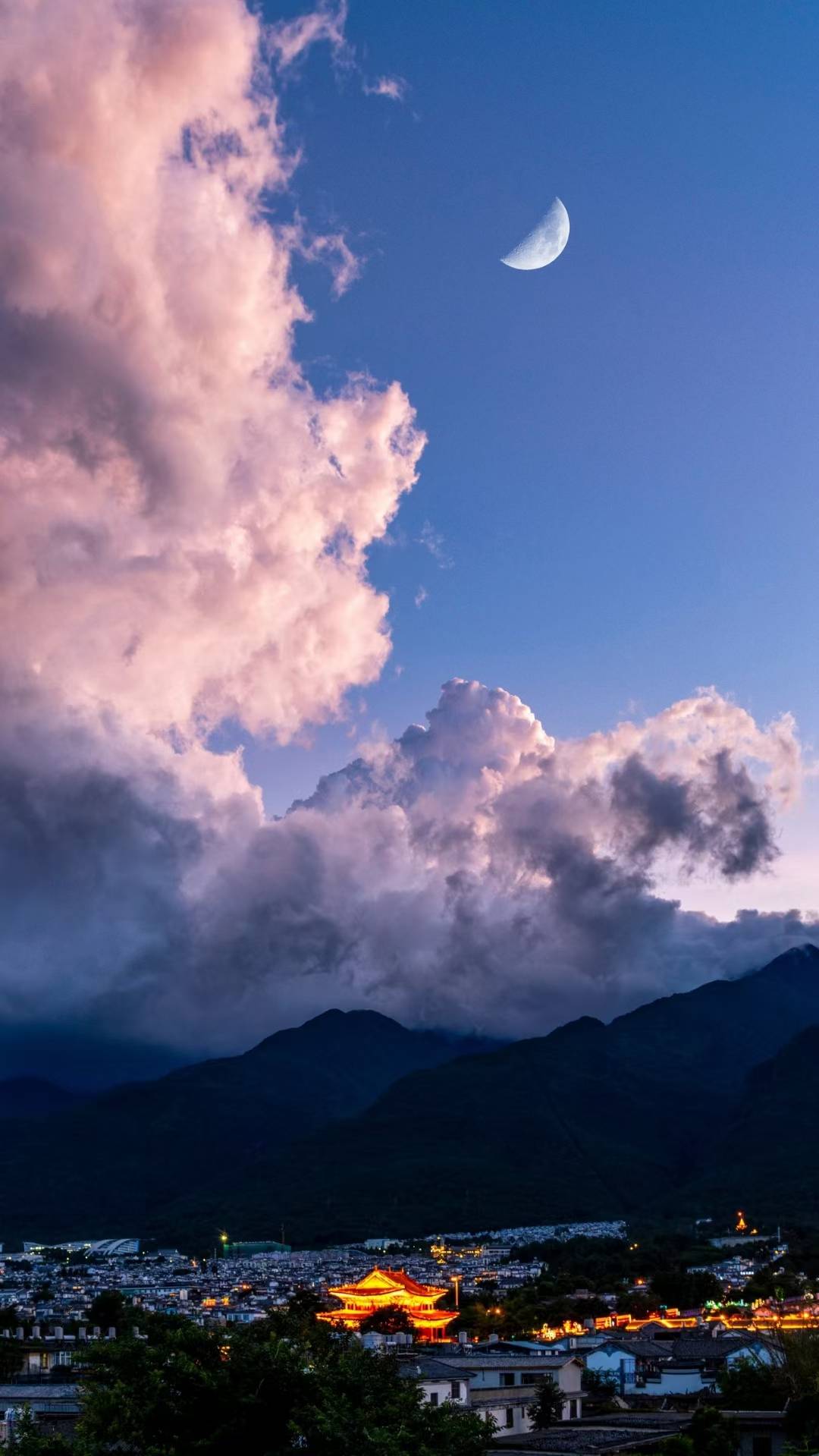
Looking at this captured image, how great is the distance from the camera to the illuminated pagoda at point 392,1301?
91.6m

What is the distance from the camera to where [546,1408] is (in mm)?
46594

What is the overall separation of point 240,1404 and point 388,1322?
7059 centimetres

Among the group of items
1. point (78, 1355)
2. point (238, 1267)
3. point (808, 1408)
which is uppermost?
point (238, 1267)

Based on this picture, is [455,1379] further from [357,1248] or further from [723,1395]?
[357,1248]

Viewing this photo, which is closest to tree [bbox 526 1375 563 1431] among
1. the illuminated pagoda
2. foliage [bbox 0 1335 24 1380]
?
foliage [bbox 0 1335 24 1380]

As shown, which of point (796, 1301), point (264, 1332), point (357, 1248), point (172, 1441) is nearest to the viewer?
point (172, 1441)

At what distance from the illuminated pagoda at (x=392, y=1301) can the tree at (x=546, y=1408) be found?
150 feet

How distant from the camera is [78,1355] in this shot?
876 inches

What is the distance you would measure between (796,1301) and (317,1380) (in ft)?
227

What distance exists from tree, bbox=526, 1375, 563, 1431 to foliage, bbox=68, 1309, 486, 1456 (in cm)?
2600

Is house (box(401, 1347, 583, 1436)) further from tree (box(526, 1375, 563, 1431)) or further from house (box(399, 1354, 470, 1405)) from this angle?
tree (box(526, 1375, 563, 1431))

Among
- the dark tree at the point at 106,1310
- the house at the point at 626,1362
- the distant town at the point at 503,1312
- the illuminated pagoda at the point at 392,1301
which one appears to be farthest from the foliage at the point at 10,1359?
the illuminated pagoda at the point at 392,1301

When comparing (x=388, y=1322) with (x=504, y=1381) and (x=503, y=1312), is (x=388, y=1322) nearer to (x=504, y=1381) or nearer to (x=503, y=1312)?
(x=503, y=1312)

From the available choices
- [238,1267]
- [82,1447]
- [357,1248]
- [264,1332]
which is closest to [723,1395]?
[264,1332]
